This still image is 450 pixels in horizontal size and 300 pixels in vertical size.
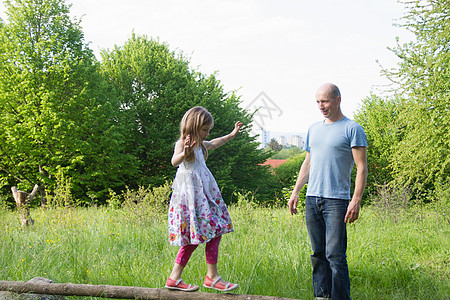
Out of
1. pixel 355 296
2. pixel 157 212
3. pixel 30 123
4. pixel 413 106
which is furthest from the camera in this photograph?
pixel 30 123

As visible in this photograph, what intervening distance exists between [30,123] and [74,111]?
2183mm

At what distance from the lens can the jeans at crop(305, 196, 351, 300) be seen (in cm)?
327

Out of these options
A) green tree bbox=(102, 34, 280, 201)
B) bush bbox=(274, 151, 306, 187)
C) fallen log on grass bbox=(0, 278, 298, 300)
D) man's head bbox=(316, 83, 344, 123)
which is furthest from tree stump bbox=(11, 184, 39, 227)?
bush bbox=(274, 151, 306, 187)

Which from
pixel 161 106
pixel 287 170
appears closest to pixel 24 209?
pixel 161 106

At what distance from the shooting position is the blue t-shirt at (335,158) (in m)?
3.32

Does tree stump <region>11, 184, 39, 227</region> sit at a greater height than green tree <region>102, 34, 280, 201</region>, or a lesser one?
lesser

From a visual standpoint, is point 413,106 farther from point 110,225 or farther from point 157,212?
point 110,225

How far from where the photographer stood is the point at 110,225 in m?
7.58

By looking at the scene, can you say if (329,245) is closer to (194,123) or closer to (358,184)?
(358,184)

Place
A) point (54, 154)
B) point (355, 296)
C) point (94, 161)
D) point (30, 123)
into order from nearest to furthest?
point (355, 296) < point (30, 123) < point (54, 154) < point (94, 161)

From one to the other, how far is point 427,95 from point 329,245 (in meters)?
10.1

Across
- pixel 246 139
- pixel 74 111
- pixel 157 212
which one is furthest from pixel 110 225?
pixel 246 139

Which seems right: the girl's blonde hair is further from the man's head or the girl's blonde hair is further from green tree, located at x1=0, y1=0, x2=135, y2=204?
green tree, located at x1=0, y1=0, x2=135, y2=204

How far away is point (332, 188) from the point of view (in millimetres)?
3348
